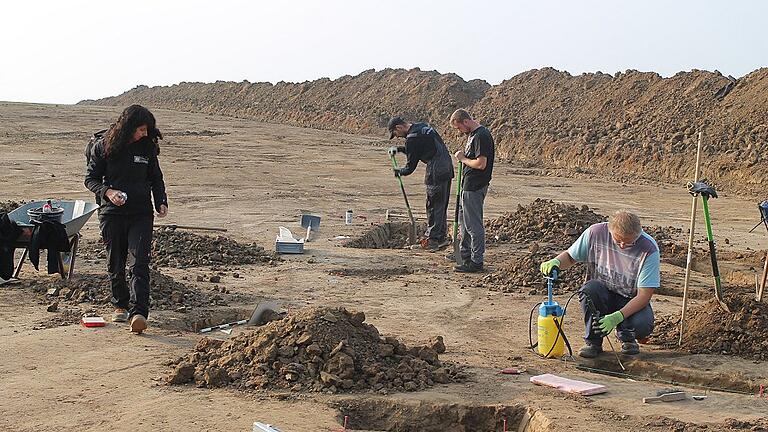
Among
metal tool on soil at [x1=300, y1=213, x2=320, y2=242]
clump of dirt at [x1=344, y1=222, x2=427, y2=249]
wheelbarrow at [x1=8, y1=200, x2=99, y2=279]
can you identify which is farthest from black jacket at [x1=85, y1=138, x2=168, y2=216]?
metal tool on soil at [x1=300, y1=213, x2=320, y2=242]

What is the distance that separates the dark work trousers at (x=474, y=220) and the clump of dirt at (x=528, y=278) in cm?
42

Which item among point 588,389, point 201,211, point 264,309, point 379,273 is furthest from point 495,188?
point 588,389

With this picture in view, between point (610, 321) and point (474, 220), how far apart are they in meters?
4.05

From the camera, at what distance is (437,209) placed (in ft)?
42.4

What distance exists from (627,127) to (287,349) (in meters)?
23.9

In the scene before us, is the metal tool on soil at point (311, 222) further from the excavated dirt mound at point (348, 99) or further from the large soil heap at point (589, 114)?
the excavated dirt mound at point (348, 99)

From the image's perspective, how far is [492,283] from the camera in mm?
10641

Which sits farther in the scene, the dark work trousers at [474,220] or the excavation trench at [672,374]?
the dark work trousers at [474,220]

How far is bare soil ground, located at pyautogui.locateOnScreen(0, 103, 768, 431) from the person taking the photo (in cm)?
608

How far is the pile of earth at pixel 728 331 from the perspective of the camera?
25.2 feet

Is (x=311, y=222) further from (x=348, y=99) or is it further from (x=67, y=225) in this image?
(x=348, y=99)

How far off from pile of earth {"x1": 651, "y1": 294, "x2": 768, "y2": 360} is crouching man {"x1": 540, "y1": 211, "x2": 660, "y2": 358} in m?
0.49

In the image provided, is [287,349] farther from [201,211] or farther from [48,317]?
[201,211]

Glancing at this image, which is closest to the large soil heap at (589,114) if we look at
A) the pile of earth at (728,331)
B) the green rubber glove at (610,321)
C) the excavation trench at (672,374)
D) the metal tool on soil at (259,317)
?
the pile of earth at (728,331)
